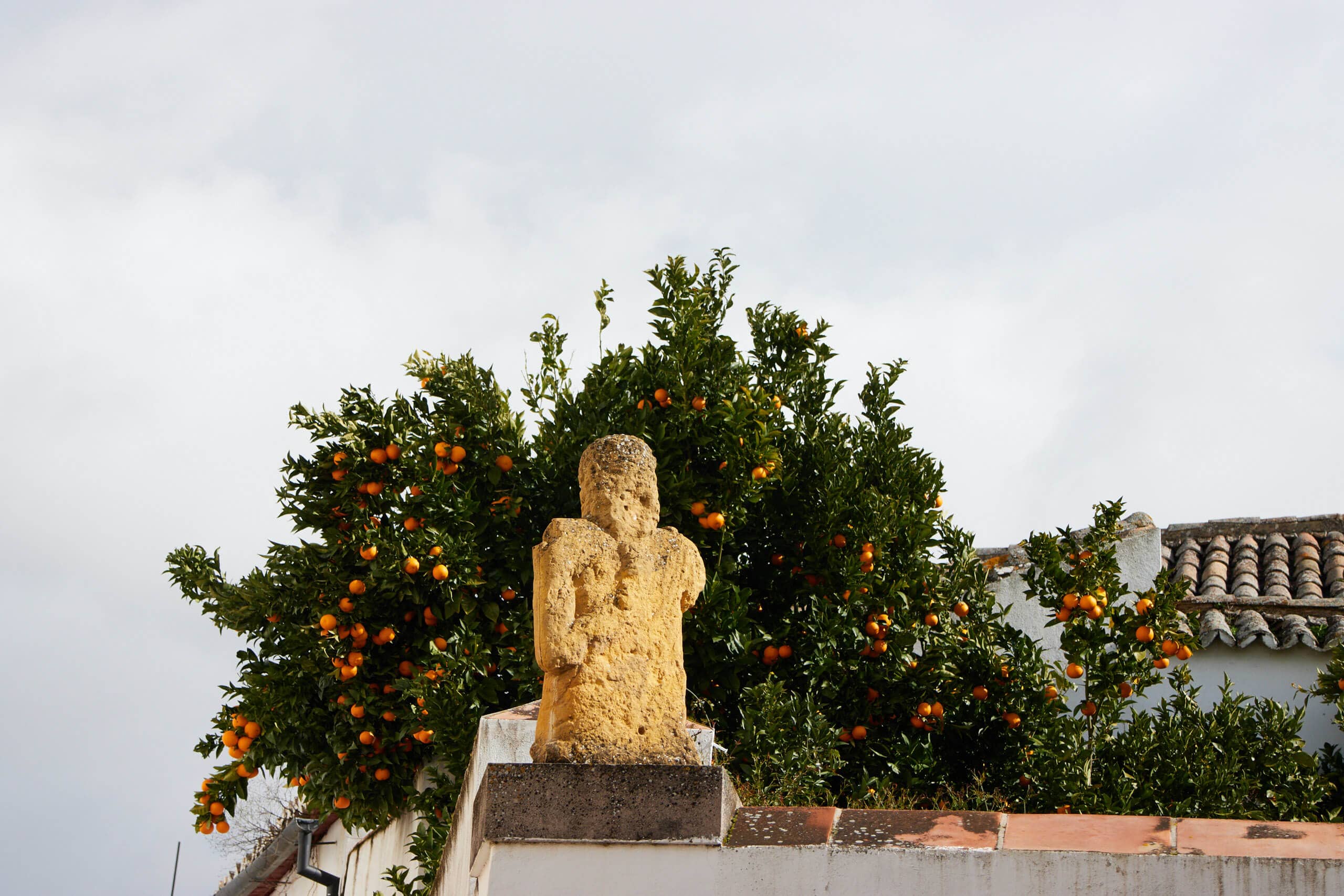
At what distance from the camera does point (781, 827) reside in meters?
3.29

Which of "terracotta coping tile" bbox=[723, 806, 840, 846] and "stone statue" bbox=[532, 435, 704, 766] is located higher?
"stone statue" bbox=[532, 435, 704, 766]

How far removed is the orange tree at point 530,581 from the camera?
20.6ft

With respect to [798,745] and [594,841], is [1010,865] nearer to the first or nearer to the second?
[594,841]

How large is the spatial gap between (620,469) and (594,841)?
1.05 meters

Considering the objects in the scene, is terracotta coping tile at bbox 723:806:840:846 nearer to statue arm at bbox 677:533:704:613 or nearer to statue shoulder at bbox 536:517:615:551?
statue arm at bbox 677:533:704:613

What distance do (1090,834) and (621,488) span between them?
1.54 meters

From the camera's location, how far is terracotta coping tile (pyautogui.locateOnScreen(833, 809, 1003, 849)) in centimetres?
317

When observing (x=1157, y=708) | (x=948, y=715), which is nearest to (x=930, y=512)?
(x=948, y=715)

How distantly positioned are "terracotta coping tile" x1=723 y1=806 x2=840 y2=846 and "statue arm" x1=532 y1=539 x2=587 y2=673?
1.98 feet

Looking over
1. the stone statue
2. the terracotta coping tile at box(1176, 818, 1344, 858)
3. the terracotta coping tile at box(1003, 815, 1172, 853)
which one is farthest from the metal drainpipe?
the terracotta coping tile at box(1176, 818, 1344, 858)

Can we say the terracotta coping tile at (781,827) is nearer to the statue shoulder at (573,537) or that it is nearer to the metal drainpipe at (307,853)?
the statue shoulder at (573,537)

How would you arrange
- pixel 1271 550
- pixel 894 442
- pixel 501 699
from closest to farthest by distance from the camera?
pixel 501 699
pixel 894 442
pixel 1271 550

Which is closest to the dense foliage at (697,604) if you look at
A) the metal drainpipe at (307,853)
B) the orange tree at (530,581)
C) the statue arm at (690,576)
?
the orange tree at (530,581)

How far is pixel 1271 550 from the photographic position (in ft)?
36.7
